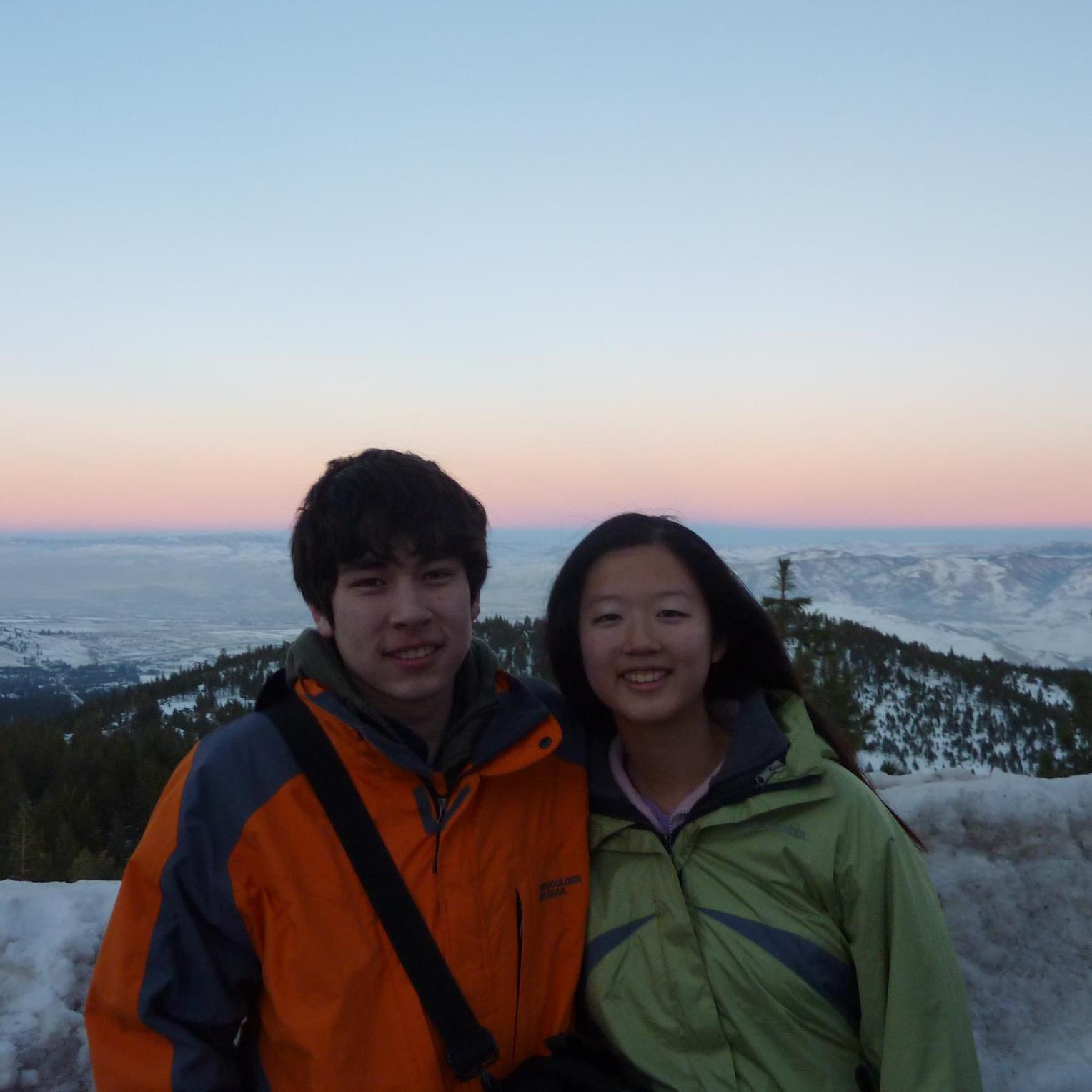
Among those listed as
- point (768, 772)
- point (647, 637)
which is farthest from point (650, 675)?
point (768, 772)

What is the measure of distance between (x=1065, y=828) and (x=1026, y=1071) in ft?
4.22

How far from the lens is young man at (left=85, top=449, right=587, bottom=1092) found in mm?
2252

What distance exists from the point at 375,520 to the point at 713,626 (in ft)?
4.76

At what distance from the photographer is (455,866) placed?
8.23 feet

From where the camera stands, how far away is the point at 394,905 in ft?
7.84

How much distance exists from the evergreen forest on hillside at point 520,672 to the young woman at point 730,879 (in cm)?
67

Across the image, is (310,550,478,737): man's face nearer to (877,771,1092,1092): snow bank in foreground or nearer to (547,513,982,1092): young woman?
(547,513,982,1092): young woman

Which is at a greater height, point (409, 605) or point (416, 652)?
point (409, 605)

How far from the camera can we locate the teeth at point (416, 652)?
2.67 meters

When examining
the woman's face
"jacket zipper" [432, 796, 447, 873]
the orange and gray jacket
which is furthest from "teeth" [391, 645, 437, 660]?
the woman's face

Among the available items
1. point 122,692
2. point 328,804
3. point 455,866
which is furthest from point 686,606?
point 122,692

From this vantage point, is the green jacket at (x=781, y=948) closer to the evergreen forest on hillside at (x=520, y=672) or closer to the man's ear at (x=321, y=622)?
the evergreen forest on hillside at (x=520, y=672)

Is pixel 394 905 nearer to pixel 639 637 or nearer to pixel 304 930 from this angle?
pixel 304 930

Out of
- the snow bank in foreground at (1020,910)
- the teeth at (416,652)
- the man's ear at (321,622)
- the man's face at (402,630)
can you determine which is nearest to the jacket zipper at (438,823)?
the man's face at (402,630)
